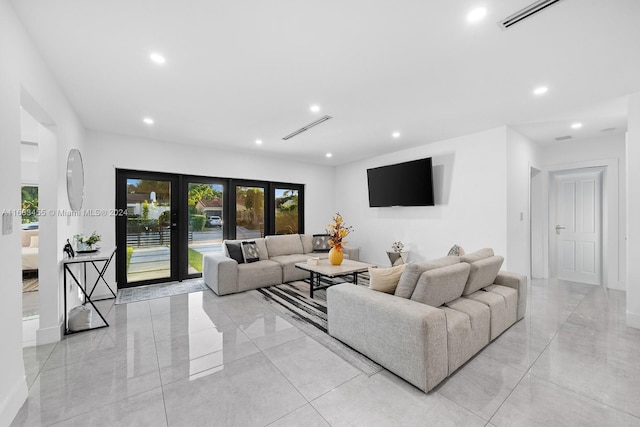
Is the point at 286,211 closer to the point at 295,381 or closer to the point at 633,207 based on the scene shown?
the point at 295,381

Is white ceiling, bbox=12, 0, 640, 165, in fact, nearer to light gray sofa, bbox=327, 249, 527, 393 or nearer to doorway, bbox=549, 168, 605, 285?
doorway, bbox=549, 168, 605, 285

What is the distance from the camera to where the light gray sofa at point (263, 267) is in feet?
13.7

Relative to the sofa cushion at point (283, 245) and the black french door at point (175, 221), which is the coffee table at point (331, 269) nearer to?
the sofa cushion at point (283, 245)

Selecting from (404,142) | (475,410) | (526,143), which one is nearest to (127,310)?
(475,410)

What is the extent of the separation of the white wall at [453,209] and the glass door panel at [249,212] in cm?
244

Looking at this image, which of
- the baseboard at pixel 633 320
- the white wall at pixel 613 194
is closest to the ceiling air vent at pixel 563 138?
the white wall at pixel 613 194

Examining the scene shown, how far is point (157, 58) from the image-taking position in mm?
2307

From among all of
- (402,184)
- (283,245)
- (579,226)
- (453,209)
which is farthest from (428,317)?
(579,226)

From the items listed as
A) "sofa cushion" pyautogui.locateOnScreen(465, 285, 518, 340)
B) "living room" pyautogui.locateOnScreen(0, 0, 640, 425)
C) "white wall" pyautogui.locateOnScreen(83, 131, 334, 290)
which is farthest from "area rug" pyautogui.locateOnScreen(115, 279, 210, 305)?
"sofa cushion" pyautogui.locateOnScreen(465, 285, 518, 340)

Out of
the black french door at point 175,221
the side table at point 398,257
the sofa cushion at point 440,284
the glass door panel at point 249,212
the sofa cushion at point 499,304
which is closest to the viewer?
the sofa cushion at point 440,284

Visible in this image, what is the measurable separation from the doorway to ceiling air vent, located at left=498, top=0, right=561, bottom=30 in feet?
14.7

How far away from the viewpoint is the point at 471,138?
4.42 metres

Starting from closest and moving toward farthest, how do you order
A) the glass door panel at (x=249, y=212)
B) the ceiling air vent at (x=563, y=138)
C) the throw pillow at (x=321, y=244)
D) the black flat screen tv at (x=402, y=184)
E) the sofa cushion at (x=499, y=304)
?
1. the sofa cushion at (x=499, y=304)
2. the ceiling air vent at (x=563, y=138)
3. the black flat screen tv at (x=402, y=184)
4. the glass door panel at (x=249, y=212)
5. the throw pillow at (x=321, y=244)

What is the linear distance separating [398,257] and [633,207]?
10.4 feet
